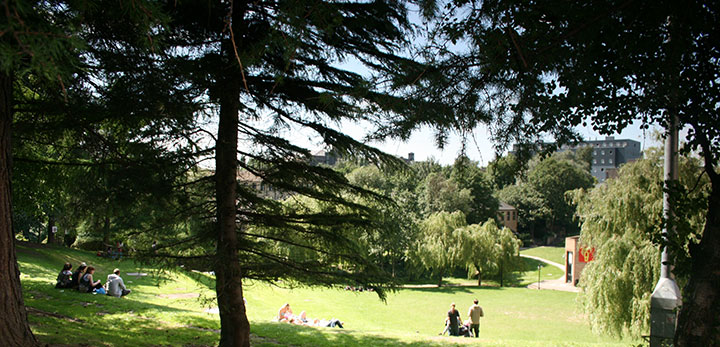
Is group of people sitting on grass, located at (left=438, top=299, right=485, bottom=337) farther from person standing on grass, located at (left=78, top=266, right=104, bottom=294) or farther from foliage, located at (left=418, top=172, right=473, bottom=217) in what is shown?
foliage, located at (left=418, top=172, right=473, bottom=217)

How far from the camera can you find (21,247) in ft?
73.2

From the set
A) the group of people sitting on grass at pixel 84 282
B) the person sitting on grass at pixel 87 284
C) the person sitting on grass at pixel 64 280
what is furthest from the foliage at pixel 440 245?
the person sitting on grass at pixel 64 280

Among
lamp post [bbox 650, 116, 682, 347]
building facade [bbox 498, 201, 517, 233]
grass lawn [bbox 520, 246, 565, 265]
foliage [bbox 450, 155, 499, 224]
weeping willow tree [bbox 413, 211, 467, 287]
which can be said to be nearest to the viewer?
lamp post [bbox 650, 116, 682, 347]

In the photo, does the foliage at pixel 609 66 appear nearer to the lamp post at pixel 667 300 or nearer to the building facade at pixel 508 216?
the lamp post at pixel 667 300

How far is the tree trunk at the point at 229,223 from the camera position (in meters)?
6.11

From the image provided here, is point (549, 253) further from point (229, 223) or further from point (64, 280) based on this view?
point (229, 223)

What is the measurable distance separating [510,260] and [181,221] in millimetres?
31806

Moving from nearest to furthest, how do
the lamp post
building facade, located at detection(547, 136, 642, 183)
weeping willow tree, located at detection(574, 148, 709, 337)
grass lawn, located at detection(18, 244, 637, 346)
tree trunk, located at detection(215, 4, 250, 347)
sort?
the lamp post → tree trunk, located at detection(215, 4, 250, 347) → grass lawn, located at detection(18, 244, 637, 346) → weeping willow tree, located at detection(574, 148, 709, 337) → building facade, located at detection(547, 136, 642, 183)

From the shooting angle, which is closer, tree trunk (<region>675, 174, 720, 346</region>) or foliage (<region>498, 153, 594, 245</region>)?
tree trunk (<region>675, 174, 720, 346</region>)

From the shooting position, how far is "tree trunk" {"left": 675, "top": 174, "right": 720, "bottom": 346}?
3.56m

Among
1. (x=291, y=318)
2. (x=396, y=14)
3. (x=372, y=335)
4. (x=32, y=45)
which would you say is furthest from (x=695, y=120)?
(x=291, y=318)

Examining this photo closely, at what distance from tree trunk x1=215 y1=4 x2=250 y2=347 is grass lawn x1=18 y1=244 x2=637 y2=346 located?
424mm

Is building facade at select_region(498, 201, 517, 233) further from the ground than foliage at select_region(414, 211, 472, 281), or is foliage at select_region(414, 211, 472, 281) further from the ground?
building facade at select_region(498, 201, 517, 233)

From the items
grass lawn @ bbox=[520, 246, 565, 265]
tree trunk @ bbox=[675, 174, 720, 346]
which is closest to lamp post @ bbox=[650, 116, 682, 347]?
tree trunk @ bbox=[675, 174, 720, 346]
